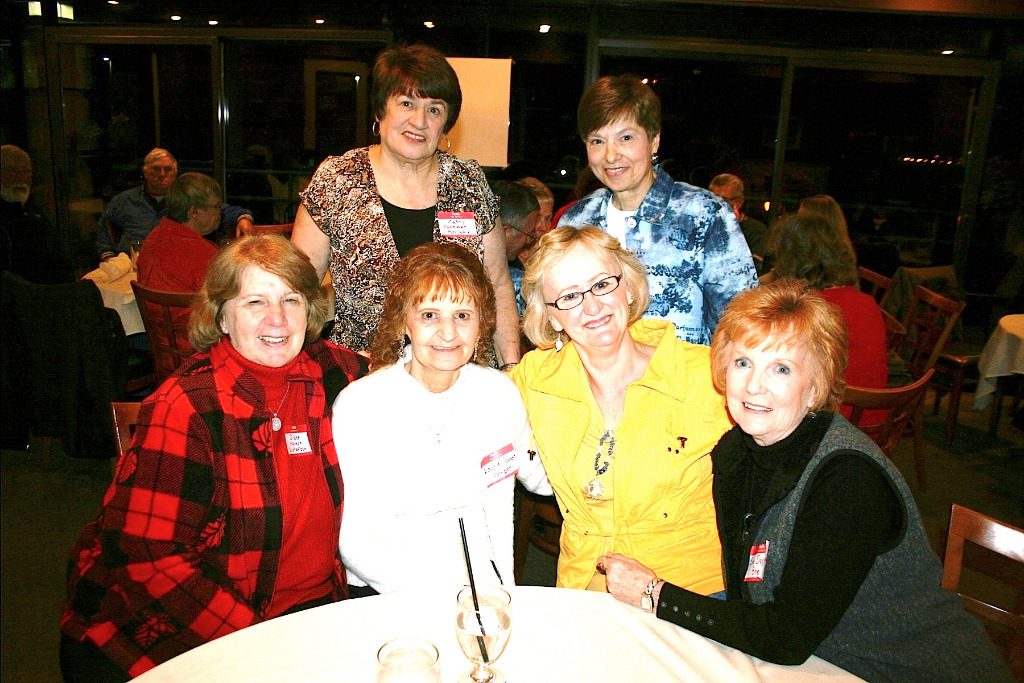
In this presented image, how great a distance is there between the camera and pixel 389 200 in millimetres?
2727

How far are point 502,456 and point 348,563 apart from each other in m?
0.49

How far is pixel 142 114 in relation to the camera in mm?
7965

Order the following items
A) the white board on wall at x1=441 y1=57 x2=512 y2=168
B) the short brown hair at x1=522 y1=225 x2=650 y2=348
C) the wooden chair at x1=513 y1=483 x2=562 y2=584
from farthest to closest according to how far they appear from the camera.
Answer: the white board on wall at x1=441 y1=57 x2=512 y2=168 → the wooden chair at x1=513 y1=483 x2=562 y2=584 → the short brown hair at x1=522 y1=225 x2=650 y2=348

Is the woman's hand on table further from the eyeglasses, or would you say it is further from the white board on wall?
the white board on wall

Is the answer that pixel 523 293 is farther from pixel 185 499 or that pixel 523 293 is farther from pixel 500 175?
pixel 500 175

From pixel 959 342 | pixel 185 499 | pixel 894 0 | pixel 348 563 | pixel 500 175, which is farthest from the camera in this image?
pixel 500 175

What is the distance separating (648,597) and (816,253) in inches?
92.2

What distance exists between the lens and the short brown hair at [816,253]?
3371 mm

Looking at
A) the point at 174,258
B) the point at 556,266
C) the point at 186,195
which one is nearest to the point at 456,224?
the point at 556,266

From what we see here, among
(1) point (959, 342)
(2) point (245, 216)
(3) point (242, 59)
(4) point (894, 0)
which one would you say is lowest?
(1) point (959, 342)

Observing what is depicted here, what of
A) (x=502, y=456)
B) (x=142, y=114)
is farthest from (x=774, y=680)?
(x=142, y=114)

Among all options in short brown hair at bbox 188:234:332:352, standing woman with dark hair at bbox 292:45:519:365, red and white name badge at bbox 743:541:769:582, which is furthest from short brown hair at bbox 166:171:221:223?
red and white name badge at bbox 743:541:769:582

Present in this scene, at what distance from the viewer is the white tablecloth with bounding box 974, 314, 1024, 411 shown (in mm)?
4633

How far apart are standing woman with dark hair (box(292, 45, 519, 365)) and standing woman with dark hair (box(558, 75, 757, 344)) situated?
532 millimetres
